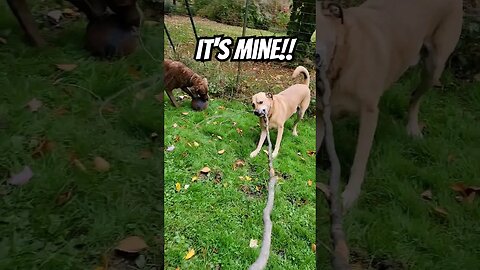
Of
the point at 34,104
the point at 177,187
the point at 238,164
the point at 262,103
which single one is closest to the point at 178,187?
the point at 177,187

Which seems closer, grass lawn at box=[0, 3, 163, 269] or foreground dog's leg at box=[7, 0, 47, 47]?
grass lawn at box=[0, 3, 163, 269]

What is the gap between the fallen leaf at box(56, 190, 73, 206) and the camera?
116 centimetres

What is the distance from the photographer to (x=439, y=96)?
1595mm

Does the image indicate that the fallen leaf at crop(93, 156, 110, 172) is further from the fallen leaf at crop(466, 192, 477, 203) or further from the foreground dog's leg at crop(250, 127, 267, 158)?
the fallen leaf at crop(466, 192, 477, 203)

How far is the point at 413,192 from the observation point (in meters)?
1.26

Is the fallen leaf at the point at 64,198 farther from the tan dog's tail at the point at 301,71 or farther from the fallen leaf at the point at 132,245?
the tan dog's tail at the point at 301,71

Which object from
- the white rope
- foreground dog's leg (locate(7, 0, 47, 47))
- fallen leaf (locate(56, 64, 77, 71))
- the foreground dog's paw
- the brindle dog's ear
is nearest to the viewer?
the white rope

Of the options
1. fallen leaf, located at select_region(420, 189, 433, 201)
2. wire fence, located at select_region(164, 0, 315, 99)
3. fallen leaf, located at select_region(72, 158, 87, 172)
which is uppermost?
wire fence, located at select_region(164, 0, 315, 99)

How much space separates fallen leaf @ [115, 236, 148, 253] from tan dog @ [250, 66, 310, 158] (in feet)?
0.92

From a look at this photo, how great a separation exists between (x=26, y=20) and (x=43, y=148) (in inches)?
21.7

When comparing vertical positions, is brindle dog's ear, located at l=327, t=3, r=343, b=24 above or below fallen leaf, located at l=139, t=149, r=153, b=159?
above

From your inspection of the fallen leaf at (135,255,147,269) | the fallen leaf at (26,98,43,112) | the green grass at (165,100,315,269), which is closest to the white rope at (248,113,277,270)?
the green grass at (165,100,315,269)

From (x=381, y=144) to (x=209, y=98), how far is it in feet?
1.53

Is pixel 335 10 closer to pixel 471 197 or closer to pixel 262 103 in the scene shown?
pixel 262 103
